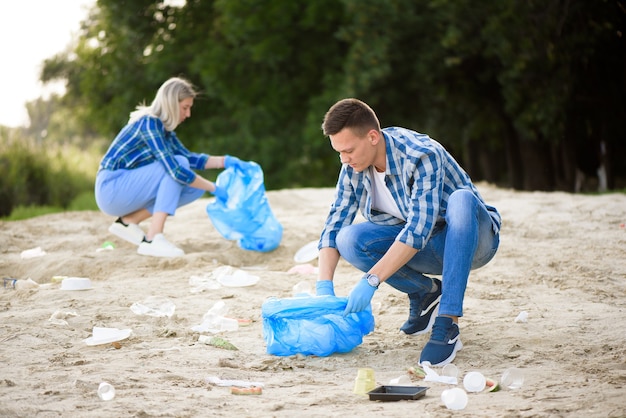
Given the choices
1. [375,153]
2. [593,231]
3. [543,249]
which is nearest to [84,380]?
[375,153]

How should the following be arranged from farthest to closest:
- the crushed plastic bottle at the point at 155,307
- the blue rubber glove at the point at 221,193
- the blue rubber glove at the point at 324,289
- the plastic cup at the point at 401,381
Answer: the blue rubber glove at the point at 221,193 < the crushed plastic bottle at the point at 155,307 < the blue rubber glove at the point at 324,289 < the plastic cup at the point at 401,381

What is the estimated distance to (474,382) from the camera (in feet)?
9.25

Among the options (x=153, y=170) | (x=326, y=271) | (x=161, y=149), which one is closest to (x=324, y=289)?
(x=326, y=271)

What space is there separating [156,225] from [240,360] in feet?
8.82

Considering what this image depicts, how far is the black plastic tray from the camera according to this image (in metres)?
2.74

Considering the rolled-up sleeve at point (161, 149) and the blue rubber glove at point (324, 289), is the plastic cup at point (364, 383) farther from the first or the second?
the rolled-up sleeve at point (161, 149)

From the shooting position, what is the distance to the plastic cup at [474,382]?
2811 mm

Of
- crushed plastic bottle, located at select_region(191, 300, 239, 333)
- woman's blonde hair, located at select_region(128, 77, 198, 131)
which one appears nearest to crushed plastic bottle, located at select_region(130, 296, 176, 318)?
crushed plastic bottle, located at select_region(191, 300, 239, 333)

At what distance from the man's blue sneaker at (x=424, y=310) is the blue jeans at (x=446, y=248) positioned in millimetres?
35

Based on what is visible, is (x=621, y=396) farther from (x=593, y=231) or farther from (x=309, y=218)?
(x=309, y=218)

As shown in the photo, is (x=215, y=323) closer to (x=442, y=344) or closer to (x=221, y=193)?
(x=442, y=344)

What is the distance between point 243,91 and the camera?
1578 centimetres

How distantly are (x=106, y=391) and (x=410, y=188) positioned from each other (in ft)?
4.98

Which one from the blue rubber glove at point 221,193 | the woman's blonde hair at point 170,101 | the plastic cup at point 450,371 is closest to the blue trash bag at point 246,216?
the blue rubber glove at point 221,193
